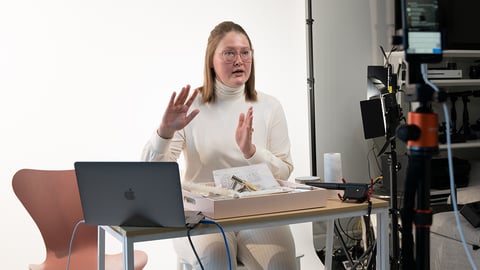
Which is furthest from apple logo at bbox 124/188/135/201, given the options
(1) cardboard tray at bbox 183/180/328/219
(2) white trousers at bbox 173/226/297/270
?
(2) white trousers at bbox 173/226/297/270

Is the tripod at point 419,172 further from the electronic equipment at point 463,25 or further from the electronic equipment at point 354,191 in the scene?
the electronic equipment at point 463,25

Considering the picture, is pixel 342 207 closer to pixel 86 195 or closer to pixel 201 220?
pixel 201 220

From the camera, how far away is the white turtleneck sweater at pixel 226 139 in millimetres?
2051

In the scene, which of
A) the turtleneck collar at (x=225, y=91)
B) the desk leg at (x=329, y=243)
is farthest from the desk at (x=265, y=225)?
the turtleneck collar at (x=225, y=91)

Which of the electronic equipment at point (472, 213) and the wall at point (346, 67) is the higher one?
the wall at point (346, 67)

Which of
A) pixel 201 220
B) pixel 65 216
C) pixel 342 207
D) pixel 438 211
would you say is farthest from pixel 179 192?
pixel 438 211

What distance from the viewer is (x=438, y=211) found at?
2.66 meters

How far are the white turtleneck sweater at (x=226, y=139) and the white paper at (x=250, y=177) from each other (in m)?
0.30

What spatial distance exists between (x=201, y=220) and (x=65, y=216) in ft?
3.47

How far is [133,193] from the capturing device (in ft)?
4.23

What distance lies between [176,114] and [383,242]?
31.3 inches

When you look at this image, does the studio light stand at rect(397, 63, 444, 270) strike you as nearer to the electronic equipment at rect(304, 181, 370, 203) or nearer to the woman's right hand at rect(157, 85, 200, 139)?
the electronic equipment at rect(304, 181, 370, 203)

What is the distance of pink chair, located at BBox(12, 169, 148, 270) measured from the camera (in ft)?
6.84

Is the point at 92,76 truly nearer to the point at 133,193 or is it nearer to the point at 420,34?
the point at 133,193
